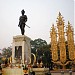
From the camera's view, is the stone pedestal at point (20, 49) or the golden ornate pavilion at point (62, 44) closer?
the stone pedestal at point (20, 49)

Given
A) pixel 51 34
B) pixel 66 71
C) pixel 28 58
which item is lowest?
pixel 66 71

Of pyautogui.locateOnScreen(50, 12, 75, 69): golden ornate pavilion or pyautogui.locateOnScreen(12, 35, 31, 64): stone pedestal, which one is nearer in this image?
pyautogui.locateOnScreen(12, 35, 31, 64): stone pedestal

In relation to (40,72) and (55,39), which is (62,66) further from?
(40,72)

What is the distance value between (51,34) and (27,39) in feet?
35.9

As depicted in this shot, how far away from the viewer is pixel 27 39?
1382 cm

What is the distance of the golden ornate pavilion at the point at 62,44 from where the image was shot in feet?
76.1

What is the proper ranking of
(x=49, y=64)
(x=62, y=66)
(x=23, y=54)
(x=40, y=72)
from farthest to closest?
(x=49, y=64) → (x=62, y=66) → (x=23, y=54) → (x=40, y=72)

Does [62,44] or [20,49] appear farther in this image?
[62,44]

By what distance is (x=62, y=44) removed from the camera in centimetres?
2352

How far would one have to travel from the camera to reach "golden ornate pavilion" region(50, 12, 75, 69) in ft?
76.1

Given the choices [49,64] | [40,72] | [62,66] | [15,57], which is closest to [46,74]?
[40,72]

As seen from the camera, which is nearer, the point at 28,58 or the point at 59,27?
the point at 28,58

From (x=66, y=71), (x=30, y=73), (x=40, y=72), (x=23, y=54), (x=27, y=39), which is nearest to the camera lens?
(x=30, y=73)

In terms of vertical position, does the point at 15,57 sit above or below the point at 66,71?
above
